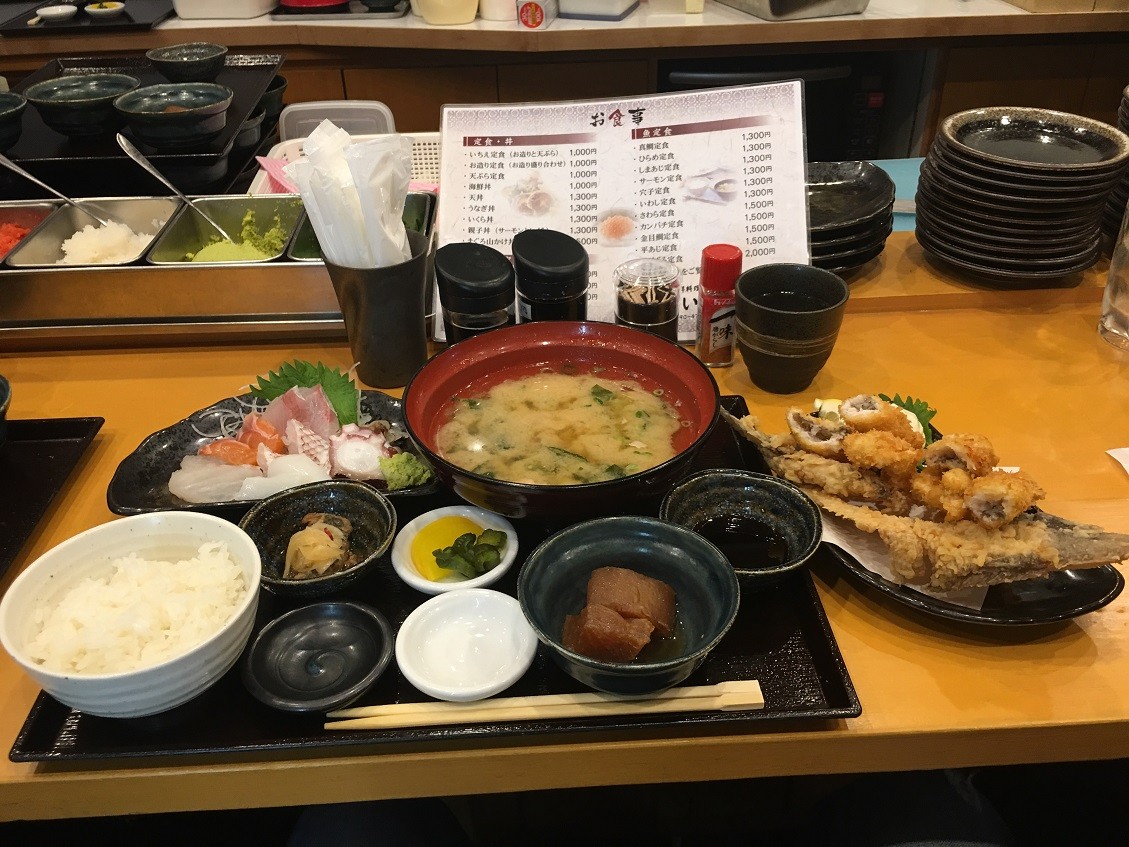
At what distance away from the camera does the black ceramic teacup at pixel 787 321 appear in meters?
1.81

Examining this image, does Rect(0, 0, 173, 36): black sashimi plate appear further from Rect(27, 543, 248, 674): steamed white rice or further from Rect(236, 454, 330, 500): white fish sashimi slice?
Rect(27, 543, 248, 674): steamed white rice

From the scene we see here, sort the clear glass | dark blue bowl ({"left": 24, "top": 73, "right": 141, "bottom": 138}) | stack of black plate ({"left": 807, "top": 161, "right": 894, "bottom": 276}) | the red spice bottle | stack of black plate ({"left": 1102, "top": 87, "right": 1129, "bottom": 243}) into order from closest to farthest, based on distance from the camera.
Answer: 1. the red spice bottle
2. the clear glass
3. stack of black plate ({"left": 807, "top": 161, "right": 894, "bottom": 276})
4. stack of black plate ({"left": 1102, "top": 87, "right": 1129, "bottom": 243})
5. dark blue bowl ({"left": 24, "top": 73, "right": 141, "bottom": 138})

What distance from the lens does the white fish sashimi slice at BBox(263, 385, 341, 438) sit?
1731mm

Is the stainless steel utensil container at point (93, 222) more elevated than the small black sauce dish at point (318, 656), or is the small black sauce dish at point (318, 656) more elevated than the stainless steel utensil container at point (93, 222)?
the stainless steel utensil container at point (93, 222)

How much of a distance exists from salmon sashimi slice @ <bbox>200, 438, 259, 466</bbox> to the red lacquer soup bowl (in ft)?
1.10

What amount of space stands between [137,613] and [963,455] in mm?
1342

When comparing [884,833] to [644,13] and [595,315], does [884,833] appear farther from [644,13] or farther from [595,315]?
[644,13]

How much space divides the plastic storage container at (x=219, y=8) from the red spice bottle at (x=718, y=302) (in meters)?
3.79

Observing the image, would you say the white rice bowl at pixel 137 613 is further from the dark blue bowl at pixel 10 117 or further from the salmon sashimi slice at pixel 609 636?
the dark blue bowl at pixel 10 117

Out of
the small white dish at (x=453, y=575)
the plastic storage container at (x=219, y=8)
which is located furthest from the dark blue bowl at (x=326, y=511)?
the plastic storage container at (x=219, y=8)

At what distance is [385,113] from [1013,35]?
3.42 m

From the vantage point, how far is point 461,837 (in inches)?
Result: 64.4

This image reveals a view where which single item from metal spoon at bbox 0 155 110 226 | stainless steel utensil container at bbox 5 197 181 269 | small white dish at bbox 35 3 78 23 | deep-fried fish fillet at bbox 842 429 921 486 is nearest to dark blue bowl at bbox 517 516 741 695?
deep-fried fish fillet at bbox 842 429 921 486

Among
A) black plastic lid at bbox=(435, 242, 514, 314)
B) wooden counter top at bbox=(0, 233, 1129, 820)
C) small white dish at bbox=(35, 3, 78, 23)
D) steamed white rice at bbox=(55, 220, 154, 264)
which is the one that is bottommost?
wooden counter top at bbox=(0, 233, 1129, 820)
